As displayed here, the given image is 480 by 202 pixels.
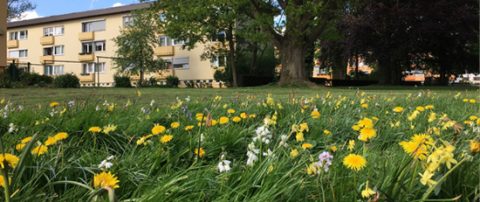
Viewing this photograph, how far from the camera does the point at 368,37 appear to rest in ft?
98.5

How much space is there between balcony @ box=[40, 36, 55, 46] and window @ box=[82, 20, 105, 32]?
4756 mm

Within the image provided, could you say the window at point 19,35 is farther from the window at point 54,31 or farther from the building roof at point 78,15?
the window at point 54,31

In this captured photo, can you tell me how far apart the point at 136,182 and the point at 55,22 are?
68263mm

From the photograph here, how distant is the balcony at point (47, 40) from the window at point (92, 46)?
444 centimetres

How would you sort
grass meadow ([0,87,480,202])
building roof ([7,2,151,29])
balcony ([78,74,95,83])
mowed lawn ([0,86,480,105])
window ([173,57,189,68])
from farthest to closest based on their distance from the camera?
balcony ([78,74,95,83]), building roof ([7,2,151,29]), window ([173,57,189,68]), mowed lawn ([0,86,480,105]), grass meadow ([0,87,480,202])

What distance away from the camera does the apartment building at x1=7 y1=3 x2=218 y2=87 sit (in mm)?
56156

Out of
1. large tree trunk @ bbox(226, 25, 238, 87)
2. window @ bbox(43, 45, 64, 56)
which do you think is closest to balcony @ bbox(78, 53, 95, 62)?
window @ bbox(43, 45, 64, 56)

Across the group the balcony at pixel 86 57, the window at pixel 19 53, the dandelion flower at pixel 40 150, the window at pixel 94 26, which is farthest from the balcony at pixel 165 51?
the dandelion flower at pixel 40 150

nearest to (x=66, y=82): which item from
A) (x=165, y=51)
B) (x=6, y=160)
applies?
(x=6, y=160)

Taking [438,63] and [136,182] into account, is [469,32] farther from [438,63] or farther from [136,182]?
Answer: [136,182]

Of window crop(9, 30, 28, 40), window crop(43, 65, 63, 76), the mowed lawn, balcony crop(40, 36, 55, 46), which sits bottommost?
the mowed lawn

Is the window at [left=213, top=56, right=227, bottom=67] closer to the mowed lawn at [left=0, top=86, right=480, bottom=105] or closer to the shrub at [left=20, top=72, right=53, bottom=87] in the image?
the shrub at [left=20, top=72, right=53, bottom=87]

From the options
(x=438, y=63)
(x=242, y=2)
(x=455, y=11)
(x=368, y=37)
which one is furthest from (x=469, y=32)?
(x=242, y=2)

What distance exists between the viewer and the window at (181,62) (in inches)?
2197
